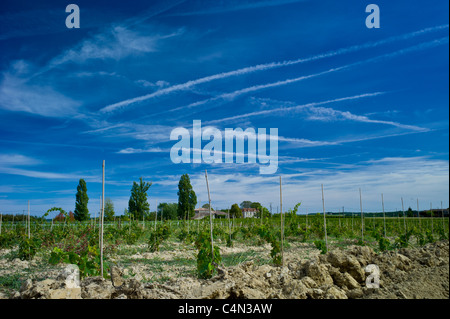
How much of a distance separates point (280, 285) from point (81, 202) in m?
30.3

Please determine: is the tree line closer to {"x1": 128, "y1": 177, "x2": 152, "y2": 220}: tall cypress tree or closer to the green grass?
{"x1": 128, "y1": 177, "x2": 152, "y2": 220}: tall cypress tree

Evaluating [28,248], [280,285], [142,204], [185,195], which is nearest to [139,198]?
[142,204]

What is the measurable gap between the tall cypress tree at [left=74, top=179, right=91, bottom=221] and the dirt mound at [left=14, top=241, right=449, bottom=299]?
2869cm

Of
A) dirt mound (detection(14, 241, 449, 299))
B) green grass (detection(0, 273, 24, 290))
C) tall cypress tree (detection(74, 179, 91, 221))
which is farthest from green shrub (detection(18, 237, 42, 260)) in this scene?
tall cypress tree (detection(74, 179, 91, 221))

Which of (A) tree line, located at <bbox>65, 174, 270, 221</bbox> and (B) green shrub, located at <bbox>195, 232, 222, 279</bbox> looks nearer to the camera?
(B) green shrub, located at <bbox>195, 232, 222, 279</bbox>

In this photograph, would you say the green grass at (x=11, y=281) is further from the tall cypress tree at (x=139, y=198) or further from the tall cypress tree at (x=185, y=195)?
the tall cypress tree at (x=185, y=195)

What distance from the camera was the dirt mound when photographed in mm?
3830

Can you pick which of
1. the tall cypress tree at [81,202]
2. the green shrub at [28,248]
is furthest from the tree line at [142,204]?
the green shrub at [28,248]

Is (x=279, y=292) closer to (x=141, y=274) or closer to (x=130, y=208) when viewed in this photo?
(x=141, y=274)

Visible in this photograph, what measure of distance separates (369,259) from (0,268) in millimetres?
7478

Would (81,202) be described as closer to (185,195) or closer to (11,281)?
(185,195)

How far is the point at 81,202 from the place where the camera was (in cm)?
3127

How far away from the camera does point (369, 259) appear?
6.34 meters
